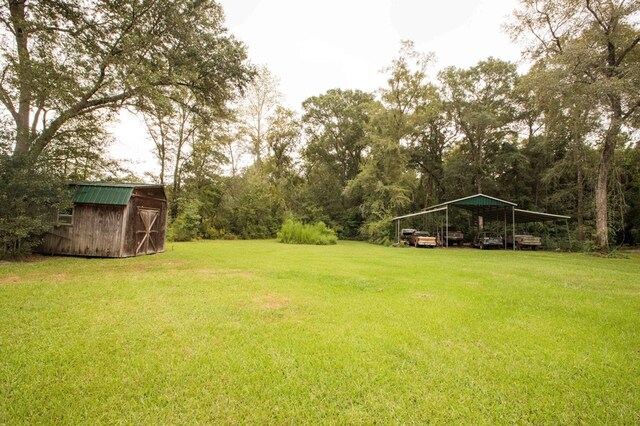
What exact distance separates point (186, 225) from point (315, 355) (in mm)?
23150

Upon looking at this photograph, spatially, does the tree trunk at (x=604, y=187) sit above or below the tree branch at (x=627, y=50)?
below

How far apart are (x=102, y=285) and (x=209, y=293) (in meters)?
2.73

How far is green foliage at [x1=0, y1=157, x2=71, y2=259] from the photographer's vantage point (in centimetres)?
927

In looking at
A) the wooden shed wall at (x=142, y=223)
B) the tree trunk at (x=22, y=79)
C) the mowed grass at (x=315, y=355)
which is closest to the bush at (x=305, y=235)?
the wooden shed wall at (x=142, y=223)

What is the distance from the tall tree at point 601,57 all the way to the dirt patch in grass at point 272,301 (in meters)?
16.8

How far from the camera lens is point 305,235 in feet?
75.4

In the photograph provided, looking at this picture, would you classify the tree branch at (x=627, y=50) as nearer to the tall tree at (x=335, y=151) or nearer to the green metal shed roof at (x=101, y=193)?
the tall tree at (x=335, y=151)

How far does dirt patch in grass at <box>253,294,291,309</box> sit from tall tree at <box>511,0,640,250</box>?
55.2ft

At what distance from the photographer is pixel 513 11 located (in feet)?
57.1

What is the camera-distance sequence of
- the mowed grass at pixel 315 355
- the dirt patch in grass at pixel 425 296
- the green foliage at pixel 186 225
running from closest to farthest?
the mowed grass at pixel 315 355
the dirt patch in grass at pixel 425 296
the green foliage at pixel 186 225

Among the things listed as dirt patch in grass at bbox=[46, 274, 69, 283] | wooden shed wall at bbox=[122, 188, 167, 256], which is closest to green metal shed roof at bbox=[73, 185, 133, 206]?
wooden shed wall at bbox=[122, 188, 167, 256]

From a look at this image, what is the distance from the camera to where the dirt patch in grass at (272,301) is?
513cm

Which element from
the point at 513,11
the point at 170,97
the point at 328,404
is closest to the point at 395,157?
the point at 513,11

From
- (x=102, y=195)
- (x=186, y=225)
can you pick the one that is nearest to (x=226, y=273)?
(x=102, y=195)
